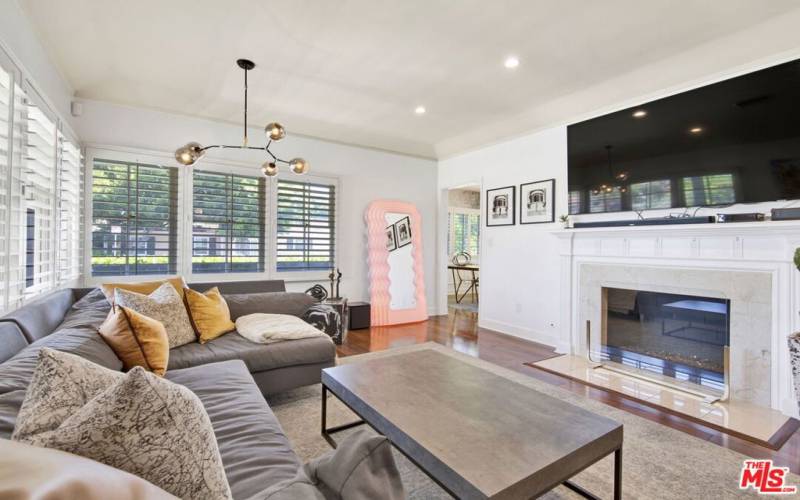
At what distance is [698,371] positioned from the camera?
314cm

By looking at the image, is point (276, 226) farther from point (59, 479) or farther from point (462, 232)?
point (462, 232)

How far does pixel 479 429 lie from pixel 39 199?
3.10 m

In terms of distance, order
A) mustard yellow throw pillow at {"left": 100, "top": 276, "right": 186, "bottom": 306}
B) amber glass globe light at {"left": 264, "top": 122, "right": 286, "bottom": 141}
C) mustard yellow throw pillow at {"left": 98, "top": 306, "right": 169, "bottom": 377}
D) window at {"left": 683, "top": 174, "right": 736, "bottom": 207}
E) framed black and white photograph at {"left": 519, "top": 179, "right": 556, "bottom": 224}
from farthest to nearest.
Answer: framed black and white photograph at {"left": 519, "top": 179, "right": 556, "bottom": 224}, amber glass globe light at {"left": 264, "top": 122, "right": 286, "bottom": 141}, window at {"left": 683, "top": 174, "right": 736, "bottom": 207}, mustard yellow throw pillow at {"left": 100, "top": 276, "right": 186, "bottom": 306}, mustard yellow throw pillow at {"left": 98, "top": 306, "right": 169, "bottom": 377}

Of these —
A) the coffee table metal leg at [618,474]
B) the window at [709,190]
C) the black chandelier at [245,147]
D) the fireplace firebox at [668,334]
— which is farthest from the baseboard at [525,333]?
the black chandelier at [245,147]

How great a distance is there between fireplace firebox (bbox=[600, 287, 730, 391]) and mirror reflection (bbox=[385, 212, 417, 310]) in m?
2.71

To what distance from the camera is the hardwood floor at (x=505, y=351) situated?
2211 mm

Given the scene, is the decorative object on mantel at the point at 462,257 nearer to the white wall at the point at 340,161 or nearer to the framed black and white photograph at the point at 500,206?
the white wall at the point at 340,161

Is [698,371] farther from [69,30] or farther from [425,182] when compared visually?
[69,30]

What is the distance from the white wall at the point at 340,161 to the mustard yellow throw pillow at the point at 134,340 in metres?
2.89

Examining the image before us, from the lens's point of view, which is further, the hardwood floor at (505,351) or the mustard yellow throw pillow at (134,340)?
the hardwood floor at (505,351)

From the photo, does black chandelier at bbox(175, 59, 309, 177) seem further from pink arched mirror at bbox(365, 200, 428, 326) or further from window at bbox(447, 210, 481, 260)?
window at bbox(447, 210, 481, 260)

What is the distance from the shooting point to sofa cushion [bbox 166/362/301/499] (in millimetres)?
1183

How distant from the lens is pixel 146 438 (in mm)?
674

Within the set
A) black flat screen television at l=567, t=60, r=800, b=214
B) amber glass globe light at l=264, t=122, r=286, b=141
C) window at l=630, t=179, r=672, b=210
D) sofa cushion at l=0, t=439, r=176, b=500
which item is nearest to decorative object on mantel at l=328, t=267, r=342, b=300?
amber glass globe light at l=264, t=122, r=286, b=141
